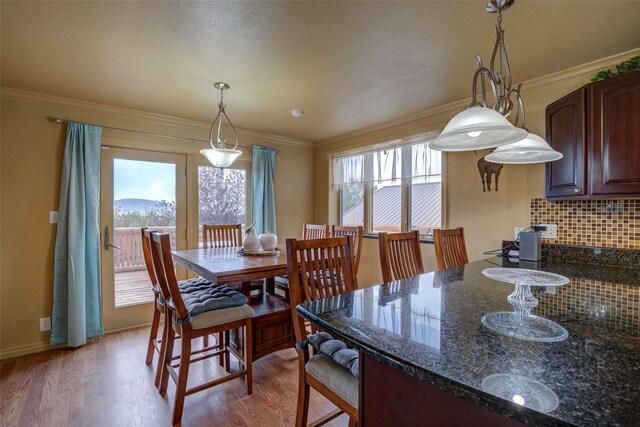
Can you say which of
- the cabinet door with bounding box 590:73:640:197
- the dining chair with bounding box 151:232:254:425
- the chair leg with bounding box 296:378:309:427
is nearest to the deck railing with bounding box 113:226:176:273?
the dining chair with bounding box 151:232:254:425

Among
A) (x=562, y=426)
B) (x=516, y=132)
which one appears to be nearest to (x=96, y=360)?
(x=562, y=426)

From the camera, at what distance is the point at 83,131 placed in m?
2.87

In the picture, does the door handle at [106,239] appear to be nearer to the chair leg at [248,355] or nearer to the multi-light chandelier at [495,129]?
the chair leg at [248,355]

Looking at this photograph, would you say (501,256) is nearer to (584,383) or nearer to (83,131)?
(584,383)

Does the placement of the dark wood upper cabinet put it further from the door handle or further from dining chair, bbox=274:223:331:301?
the door handle

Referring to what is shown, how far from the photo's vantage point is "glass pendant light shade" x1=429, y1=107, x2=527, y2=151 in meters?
1.09

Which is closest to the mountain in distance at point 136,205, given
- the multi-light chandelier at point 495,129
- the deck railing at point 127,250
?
the deck railing at point 127,250

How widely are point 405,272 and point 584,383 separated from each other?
1312mm

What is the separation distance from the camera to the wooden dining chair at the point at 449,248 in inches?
82.2

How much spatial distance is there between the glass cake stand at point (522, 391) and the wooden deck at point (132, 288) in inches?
139

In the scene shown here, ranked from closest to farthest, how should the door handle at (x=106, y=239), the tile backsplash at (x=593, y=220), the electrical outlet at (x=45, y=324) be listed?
the tile backsplash at (x=593, y=220) < the electrical outlet at (x=45, y=324) < the door handle at (x=106, y=239)

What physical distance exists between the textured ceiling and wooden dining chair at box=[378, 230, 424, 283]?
1.21 metres

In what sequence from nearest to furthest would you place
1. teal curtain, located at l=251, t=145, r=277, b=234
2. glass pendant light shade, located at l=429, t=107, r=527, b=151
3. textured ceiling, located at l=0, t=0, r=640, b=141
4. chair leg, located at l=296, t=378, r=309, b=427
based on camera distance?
glass pendant light shade, located at l=429, t=107, r=527, b=151 < chair leg, located at l=296, t=378, r=309, b=427 < textured ceiling, located at l=0, t=0, r=640, b=141 < teal curtain, located at l=251, t=145, r=277, b=234

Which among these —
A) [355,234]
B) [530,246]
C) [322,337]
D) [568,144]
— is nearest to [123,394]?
[322,337]
